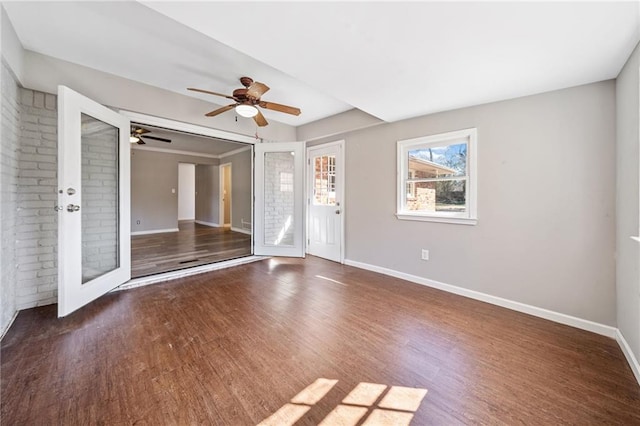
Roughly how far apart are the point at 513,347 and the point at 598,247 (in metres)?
1.24

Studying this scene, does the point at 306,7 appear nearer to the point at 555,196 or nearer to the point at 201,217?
the point at 555,196

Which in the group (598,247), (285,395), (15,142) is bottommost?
(285,395)

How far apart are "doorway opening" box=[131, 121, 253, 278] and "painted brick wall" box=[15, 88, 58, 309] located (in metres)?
1.97

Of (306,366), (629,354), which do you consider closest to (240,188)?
(306,366)

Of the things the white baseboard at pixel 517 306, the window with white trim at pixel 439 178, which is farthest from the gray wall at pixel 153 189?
the window with white trim at pixel 439 178

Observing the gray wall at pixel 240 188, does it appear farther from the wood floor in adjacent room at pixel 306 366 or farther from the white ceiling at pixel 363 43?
the wood floor in adjacent room at pixel 306 366

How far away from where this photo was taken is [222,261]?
14.0 ft

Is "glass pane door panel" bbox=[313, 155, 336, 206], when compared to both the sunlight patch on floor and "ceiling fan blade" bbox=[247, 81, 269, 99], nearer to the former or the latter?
"ceiling fan blade" bbox=[247, 81, 269, 99]

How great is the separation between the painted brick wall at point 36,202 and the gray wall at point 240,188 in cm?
454

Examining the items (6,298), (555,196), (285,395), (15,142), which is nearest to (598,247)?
(555,196)

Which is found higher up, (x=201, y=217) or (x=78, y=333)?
(x=201, y=217)

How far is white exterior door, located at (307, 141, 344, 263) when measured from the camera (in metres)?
4.45

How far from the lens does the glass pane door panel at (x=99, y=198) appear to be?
2690 mm

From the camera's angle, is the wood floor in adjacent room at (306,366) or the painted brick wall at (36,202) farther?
the painted brick wall at (36,202)
